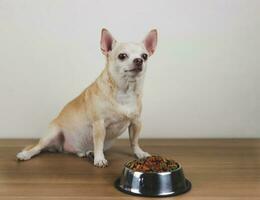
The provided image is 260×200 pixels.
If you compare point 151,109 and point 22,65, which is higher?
point 22,65

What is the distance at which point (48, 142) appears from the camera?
1388mm

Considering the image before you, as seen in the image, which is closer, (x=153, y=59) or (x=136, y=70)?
(x=136, y=70)

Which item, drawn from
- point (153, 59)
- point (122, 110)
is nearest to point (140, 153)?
point (122, 110)

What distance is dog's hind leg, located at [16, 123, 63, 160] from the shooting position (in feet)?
4.44

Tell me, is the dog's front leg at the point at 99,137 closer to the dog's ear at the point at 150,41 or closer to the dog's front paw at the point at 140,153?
the dog's front paw at the point at 140,153

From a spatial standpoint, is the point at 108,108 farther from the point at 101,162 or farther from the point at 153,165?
the point at 153,165

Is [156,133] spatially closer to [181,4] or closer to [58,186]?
[181,4]

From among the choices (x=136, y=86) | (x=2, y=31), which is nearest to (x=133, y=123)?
(x=136, y=86)

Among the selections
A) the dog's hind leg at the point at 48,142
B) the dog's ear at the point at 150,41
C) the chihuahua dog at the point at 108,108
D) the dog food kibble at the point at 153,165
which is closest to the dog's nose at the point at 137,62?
the chihuahua dog at the point at 108,108

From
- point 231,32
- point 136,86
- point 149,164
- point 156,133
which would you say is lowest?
point 156,133

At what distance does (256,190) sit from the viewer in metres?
1.01

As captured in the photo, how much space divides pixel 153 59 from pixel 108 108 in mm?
422

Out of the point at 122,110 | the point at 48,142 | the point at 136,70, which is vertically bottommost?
the point at 48,142

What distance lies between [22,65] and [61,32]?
182 mm
